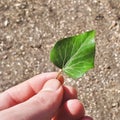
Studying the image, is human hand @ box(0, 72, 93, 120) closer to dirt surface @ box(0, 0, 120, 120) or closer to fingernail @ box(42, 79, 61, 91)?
fingernail @ box(42, 79, 61, 91)

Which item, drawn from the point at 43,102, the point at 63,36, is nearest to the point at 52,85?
the point at 43,102

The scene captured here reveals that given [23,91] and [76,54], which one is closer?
[76,54]

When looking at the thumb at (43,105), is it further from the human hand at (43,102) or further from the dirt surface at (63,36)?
the dirt surface at (63,36)

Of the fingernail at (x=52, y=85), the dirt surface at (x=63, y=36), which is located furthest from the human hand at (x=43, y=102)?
the dirt surface at (x=63, y=36)

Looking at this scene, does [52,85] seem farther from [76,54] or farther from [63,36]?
[63,36]

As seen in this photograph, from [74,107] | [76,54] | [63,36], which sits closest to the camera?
[76,54]

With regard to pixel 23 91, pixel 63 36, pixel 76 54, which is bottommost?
pixel 63 36
